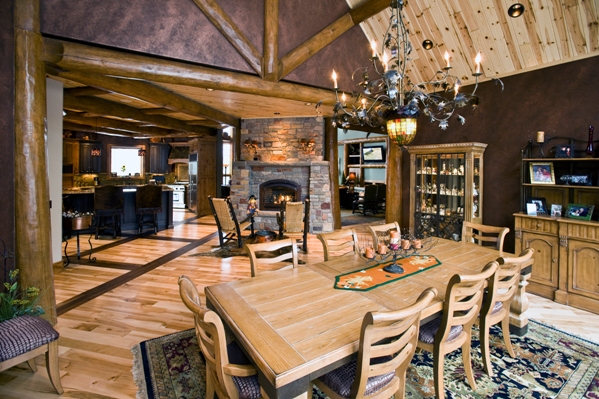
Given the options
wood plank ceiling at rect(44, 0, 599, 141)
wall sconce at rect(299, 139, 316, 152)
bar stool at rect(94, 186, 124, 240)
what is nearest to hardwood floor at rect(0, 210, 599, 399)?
bar stool at rect(94, 186, 124, 240)

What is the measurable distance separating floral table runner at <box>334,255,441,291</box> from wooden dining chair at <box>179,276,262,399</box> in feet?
2.73

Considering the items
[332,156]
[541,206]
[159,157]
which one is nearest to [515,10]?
[541,206]

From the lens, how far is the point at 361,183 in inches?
488

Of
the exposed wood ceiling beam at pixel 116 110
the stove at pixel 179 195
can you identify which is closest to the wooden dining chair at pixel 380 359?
the exposed wood ceiling beam at pixel 116 110

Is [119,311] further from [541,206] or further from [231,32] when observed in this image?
[541,206]

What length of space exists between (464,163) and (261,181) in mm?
4710

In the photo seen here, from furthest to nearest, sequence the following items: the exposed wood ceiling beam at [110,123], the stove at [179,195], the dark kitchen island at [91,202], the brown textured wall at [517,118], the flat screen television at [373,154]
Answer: the stove at [179,195], the flat screen television at [373,154], the exposed wood ceiling beam at [110,123], the dark kitchen island at [91,202], the brown textured wall at [517,118]

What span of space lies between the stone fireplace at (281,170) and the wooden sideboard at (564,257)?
423 centimetres

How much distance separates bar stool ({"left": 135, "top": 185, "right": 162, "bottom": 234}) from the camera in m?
7.32

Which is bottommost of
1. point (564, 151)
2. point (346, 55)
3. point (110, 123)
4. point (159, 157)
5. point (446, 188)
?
point (446, 188)

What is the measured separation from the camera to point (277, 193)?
326 inches

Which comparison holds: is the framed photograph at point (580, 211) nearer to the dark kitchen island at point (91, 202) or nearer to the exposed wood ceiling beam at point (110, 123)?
the dark kitchen island at point (91, 202)

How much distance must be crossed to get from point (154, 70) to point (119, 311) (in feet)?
8.95

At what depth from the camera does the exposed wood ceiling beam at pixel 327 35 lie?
15.8ft
